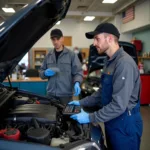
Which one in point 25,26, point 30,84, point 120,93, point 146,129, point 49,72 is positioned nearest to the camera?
point 25,26

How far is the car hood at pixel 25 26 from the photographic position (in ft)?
3.48

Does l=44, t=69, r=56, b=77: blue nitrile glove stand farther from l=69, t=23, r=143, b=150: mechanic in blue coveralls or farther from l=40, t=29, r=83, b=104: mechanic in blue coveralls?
l=69, t=23, r=143, b=150: mechanic in blue coveralls

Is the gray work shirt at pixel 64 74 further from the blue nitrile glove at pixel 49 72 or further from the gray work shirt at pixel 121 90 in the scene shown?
the gray work shirt at pixel 121 90

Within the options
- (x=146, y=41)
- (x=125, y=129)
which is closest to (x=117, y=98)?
(x=125, y=129)

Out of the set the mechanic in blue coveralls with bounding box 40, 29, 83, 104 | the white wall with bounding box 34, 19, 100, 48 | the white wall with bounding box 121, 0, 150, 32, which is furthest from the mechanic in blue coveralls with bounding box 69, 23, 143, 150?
the white wall with bounding box 34, 19, 100, 48

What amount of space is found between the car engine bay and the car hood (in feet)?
1.19

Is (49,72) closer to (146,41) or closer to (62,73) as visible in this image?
(62,73)

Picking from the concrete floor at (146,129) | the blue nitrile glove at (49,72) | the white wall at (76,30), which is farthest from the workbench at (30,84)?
the white wall at (76,30)

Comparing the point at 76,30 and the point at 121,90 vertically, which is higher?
the point at 76,30

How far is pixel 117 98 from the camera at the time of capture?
146 cm

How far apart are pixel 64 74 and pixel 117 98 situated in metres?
1.32

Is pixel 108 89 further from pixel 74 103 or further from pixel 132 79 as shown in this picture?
pixel 74 103

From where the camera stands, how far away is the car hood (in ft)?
3.48

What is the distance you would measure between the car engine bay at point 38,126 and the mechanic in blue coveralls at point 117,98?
4.8 inches
